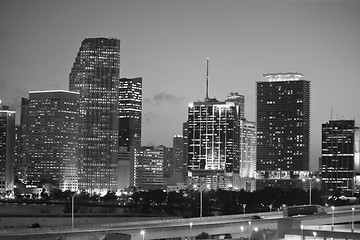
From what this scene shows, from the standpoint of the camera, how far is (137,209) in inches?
7397

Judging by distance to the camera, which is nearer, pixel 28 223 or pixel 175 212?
pixel 28 223

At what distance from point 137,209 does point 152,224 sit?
112 meters

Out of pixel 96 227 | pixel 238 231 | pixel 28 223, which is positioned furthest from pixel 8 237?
pixel 28 223

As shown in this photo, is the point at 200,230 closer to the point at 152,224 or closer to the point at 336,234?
the point at 152,224

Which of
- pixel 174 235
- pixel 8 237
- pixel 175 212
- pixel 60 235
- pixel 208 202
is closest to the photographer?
pixel 8 237

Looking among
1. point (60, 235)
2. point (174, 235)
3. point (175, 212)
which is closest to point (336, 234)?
point (174, 235)

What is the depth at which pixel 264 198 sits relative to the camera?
17962 centimetres

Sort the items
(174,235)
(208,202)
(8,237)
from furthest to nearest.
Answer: (208,202)
(174,235)
(8,237)

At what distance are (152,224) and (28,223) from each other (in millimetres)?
61398

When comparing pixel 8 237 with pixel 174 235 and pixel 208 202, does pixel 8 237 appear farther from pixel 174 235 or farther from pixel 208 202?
pixel 208 202

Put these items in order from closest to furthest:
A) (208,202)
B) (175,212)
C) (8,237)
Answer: (8,237) < (175,212) < (208,202)

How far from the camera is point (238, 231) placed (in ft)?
251

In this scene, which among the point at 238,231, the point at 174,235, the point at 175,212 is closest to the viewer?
the point at 174,235

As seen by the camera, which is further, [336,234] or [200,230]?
[200,230]
